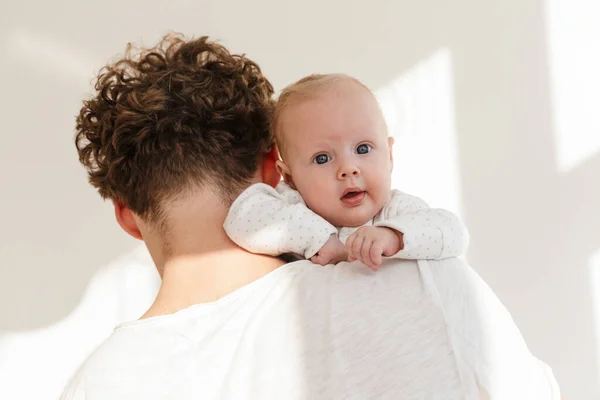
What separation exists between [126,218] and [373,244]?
1.90 feet

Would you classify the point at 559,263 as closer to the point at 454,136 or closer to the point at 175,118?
the point at 454,136

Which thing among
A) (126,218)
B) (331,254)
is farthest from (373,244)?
(126,218)

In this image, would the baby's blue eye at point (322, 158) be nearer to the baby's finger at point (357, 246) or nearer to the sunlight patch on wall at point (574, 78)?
the baby's finger at point (357, 246)

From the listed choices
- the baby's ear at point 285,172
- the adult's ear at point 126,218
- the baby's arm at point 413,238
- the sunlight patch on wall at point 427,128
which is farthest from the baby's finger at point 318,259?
the sunlight patch on wall at point 427,128

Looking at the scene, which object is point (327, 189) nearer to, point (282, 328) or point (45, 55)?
point (282, 328)

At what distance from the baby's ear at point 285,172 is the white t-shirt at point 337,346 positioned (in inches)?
13.0

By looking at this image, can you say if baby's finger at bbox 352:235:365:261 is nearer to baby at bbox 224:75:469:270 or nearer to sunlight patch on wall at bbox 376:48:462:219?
baby at bbox 224:75:469:270

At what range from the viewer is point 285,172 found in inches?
58.6

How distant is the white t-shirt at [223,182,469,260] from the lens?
1202 mm

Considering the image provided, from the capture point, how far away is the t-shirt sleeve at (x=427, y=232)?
117 centimetres

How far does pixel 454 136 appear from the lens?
2715 millimetres

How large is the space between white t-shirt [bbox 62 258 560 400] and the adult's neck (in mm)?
74

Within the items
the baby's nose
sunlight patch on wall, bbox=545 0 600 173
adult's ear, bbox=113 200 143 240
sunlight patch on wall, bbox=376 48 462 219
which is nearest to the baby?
the baby's nose

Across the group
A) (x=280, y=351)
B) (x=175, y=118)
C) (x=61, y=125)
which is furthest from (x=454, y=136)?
(x=280, y=351)
